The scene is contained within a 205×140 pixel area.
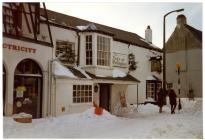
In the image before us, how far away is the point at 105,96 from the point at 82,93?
3.41m

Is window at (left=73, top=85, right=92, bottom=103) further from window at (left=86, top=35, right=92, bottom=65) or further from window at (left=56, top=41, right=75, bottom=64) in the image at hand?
window at (left=86, top=35, right=92, bottom=65)

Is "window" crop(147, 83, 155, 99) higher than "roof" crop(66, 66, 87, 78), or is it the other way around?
"roof" crop(66, 66, 87, 78)

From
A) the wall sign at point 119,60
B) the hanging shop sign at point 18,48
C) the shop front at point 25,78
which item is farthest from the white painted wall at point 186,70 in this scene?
the hanging shop sign at point 18,48

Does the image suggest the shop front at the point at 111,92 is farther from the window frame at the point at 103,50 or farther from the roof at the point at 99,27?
the roof at the point at 99,27

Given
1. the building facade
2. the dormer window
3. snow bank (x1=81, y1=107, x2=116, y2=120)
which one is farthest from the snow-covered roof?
the dormer window

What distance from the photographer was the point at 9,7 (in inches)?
478

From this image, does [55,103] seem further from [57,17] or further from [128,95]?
[128,95]

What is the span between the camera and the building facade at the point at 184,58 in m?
15.0

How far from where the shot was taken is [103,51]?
Answer: 1747 centimetres

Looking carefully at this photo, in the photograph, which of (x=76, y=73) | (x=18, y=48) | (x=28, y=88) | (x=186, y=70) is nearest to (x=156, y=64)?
(x=186, y=70)

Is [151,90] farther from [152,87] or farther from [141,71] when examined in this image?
[141,71]

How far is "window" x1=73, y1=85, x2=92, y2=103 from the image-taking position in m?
14.9

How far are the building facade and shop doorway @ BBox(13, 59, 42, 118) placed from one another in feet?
19.5

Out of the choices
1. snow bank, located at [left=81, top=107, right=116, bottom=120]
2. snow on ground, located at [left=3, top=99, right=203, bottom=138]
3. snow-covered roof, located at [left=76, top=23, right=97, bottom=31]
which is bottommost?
snow on ground, located at [left=3, top=99, right=203, bottom=138]
